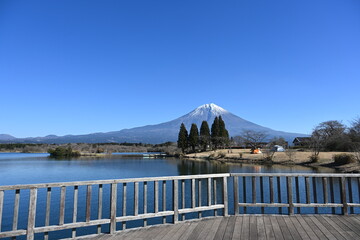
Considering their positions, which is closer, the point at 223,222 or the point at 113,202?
the point at 113,202

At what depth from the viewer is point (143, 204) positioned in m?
5.96

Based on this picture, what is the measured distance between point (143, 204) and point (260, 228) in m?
3.00

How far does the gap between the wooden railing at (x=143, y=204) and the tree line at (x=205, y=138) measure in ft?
155

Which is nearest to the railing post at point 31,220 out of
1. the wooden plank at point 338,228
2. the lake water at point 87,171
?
the wooden plank at point 338,228

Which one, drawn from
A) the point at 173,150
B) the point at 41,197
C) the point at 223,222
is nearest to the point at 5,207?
the point at 41,197

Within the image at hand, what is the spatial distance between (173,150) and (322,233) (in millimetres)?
65257

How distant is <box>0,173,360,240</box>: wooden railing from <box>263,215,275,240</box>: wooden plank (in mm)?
375

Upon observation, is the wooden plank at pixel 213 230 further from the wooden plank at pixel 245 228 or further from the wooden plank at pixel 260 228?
the wooden plank at pixel 260 228

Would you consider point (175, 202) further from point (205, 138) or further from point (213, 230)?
point (205, 138)

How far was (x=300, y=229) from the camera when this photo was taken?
156 inches

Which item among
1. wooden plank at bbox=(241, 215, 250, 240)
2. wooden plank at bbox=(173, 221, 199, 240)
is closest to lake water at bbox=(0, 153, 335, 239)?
wooden plank at bbox=(173, 221, 199, 240)

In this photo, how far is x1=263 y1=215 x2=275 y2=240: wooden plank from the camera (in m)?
3.65

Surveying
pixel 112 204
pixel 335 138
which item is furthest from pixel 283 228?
pixel 335 138

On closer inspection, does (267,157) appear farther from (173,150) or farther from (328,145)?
(173,150)
